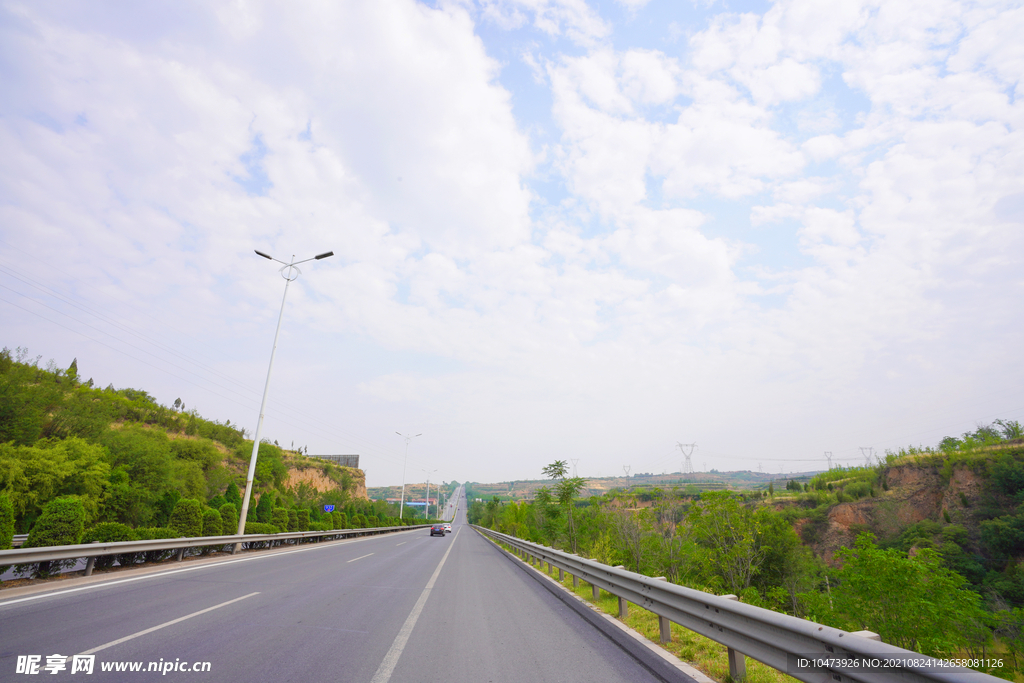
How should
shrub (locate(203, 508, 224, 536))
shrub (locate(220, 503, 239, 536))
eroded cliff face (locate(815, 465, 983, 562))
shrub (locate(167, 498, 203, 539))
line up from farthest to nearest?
eroded cliff face (locate(815, 465, 983, 562)), shrub (locate(220, 503, 239, 536)), shrub (locate(203, 508, 224, 536)), shrub (locate(167, 498, 203, 539))

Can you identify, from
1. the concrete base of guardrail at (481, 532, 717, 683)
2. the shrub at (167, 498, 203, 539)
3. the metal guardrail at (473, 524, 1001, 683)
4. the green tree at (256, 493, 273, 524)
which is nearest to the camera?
the metal guardrail at (473, 524, 1001, 683)

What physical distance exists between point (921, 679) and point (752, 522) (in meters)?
44.5

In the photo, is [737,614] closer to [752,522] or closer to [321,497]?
[752,522]

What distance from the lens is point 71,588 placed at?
836 cm

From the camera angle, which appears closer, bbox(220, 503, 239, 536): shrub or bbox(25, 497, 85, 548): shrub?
bbox(25, 497, 85, 548): shrub

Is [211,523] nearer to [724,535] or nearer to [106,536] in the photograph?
[106,536]

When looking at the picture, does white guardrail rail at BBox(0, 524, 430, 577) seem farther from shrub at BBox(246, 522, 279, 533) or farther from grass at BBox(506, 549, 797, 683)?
grass at BBox(506, 549, 797, 683)

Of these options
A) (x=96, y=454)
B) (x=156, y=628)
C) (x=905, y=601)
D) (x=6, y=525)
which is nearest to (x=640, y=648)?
(x=156, y=628)

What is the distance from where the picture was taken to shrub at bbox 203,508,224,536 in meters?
17.2

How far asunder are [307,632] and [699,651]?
485 cm

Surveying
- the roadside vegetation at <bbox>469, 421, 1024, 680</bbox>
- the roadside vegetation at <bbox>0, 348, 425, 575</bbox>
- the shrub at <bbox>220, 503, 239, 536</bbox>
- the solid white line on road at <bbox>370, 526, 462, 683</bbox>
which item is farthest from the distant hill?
the roadside vegetation at <bbox>469, 421, 1024, 680</bbox>

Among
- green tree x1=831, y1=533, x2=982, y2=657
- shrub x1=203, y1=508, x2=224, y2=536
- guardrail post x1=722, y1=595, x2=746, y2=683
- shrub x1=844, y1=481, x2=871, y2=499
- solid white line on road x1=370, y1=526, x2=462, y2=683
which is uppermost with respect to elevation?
shrub x1=844, y1=481, x2=871, y2=499

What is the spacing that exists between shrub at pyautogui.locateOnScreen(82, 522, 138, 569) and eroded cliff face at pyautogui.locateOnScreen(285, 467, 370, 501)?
189 ft

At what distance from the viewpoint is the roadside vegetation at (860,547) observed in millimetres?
26078
